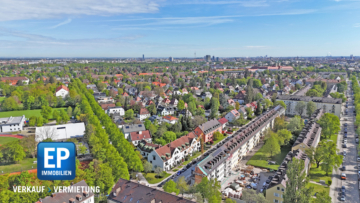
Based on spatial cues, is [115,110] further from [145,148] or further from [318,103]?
[318,103]

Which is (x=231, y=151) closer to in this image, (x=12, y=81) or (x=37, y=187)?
(x=37, y=187)

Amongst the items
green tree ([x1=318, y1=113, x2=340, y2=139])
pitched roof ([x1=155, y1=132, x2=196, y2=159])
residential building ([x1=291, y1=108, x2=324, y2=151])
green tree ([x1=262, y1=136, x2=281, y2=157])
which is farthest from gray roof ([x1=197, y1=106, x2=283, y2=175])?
green tree ([x1=318, y1=113, x2=340, y2=139])

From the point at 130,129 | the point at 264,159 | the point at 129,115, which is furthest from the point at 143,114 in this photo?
the point at 264,159

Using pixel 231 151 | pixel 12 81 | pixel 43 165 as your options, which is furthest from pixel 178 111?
pixel 12 81

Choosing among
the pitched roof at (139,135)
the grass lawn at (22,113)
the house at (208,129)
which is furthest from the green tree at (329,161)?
the grass lawn at (22,113)

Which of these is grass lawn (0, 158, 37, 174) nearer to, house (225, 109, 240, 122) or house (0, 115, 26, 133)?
house (0, 115, 26, 133)

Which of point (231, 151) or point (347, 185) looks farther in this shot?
point (231, 151)

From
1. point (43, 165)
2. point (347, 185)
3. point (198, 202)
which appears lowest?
point (347, 185)
